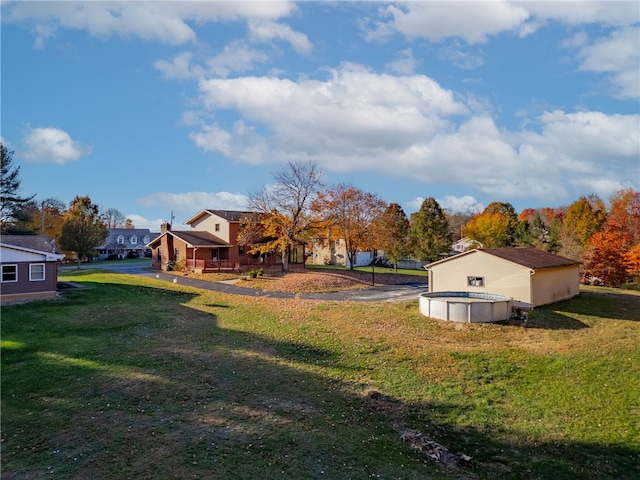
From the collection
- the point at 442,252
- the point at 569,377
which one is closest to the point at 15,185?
the point at 442,252

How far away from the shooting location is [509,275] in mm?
25500

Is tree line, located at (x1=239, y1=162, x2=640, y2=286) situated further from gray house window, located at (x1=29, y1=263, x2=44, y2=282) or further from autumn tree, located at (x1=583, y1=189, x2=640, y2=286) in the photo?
gray house window, located at (x1=29, y1=263, x2=44, y2=282)

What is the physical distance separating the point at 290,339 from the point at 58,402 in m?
9.69

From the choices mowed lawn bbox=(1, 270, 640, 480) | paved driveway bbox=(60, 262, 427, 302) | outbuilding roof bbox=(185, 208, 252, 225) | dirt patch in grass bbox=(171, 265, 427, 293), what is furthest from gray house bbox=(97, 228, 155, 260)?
mowed lawn bbox=(1, 270, 640, 480)

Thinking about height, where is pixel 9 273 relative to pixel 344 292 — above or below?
above

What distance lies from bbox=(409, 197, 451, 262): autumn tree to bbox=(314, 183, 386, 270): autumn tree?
337 inches

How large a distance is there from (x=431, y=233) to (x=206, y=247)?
27.8 m

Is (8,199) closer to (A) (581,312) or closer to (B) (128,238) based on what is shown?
(B) (128,238)

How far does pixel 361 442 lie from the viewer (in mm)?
10594

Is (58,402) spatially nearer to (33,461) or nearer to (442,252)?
(33,461)

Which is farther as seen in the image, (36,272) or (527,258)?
(527,258)

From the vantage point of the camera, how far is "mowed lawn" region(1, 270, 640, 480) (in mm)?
9367

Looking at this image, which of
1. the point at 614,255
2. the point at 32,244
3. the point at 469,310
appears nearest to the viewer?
the point at 469,310

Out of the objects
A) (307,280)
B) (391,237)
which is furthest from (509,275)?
(391,237)
